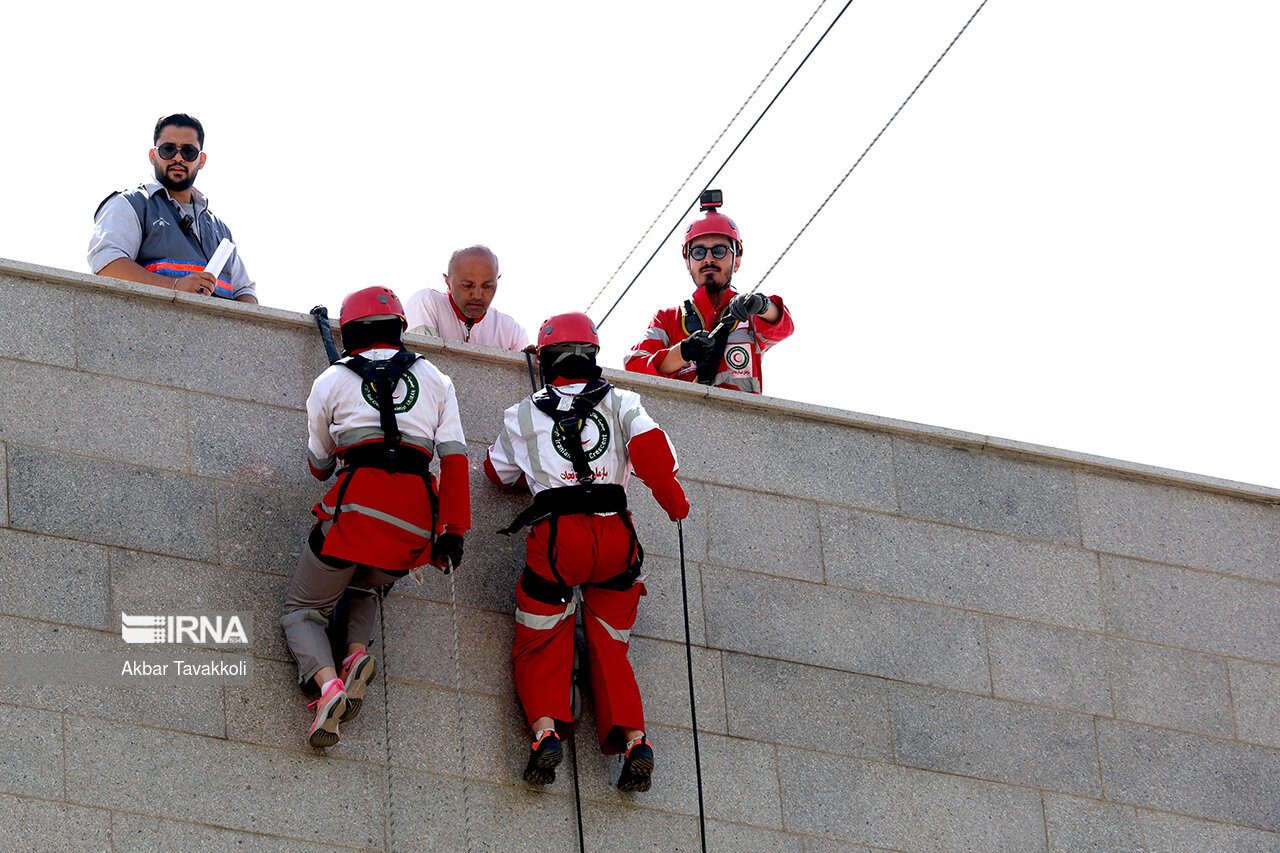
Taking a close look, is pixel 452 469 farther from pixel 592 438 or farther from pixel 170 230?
pixel 170 230

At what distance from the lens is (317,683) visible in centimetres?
Answer: 712

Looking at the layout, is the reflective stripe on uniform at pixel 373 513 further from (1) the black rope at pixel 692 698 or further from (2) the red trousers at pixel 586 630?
(1) the black rope at pixel 692 698

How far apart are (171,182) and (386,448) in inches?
80.8

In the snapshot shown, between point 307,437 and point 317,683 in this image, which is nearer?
point 317,683

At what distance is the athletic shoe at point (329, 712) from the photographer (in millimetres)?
6941

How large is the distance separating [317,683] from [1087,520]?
4.16m

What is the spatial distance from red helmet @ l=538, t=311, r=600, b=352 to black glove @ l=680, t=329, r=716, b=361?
4.13ft

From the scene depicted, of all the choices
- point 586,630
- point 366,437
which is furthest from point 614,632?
point 366,437

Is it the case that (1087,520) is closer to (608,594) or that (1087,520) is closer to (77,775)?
(608,594)

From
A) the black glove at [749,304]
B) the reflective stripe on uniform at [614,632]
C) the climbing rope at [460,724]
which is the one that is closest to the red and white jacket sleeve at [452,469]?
the climbing rope at [460,724]

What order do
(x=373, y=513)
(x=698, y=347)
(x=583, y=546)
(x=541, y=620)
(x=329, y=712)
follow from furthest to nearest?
(x=698, y=347)
(x=541, y=620)
(x=583, y=546)
(x=373, y=513)
(x=329, y=712)

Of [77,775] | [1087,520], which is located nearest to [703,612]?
[1087,520]

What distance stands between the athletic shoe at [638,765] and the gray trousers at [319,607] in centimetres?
120

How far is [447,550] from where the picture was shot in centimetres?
715
